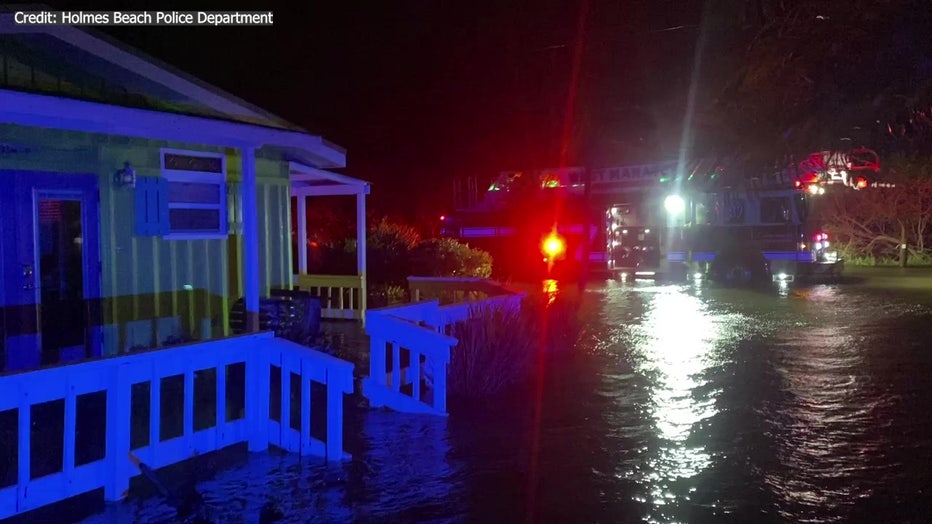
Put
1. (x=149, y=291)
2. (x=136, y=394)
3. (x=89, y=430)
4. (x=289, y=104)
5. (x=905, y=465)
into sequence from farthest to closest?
(x=289, y=104)
(x=149, y=291)
(x=136, y=394)
(x=89, y=430)
(x=905, y=465)

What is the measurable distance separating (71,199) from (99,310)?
119 cm

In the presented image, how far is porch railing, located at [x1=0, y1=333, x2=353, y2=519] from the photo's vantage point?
5.89 meters

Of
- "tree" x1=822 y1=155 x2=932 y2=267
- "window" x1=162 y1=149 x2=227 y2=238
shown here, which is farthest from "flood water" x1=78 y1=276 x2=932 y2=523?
"tree" x1=822 y1=155 x2=932 y2=267

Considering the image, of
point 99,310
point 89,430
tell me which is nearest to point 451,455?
point 89,430

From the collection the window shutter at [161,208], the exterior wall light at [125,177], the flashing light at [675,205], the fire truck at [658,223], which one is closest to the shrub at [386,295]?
the window shutter at [161,208]

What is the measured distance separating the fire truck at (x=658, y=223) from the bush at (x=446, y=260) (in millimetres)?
3297

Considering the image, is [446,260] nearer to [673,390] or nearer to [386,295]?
[386,295]

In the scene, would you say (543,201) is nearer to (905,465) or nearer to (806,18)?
(806,18)

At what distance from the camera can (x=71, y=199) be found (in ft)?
31.6

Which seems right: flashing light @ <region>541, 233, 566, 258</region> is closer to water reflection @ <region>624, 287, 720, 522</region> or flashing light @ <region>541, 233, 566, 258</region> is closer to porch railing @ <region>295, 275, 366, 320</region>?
water reflection @ <region>624, 287, 720, 522</region>

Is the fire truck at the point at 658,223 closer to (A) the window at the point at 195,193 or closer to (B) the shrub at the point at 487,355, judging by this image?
(B) the shrub at the point at 487,355

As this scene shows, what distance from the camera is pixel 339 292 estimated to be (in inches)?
612

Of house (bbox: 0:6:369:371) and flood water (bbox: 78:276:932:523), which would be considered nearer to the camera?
flood water (bbox: 78:276:932:523)

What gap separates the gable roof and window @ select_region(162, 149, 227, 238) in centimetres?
86
